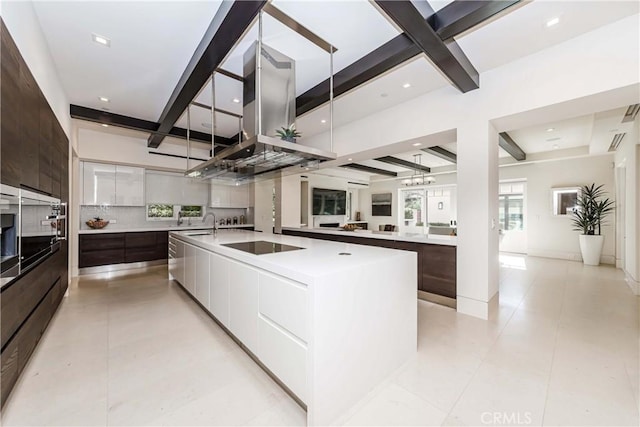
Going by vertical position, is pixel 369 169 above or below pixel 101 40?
below

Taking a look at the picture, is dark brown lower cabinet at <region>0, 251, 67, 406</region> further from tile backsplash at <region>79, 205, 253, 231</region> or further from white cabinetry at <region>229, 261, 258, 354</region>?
tile backsplash at <region>79, 205, 253, 231</region>

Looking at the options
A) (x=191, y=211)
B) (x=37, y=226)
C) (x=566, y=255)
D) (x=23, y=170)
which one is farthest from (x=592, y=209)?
(x=191, y=211)

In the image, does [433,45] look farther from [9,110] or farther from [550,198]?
[550,198]

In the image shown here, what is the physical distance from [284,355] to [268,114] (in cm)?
220

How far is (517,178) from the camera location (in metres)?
7.00

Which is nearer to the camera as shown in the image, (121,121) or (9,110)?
(9,110)

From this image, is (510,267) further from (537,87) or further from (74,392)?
(74,392)

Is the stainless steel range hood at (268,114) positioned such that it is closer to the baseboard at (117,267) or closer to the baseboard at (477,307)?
the baseboard at (477,307)

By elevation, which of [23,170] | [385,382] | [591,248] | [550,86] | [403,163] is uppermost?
[403,163]

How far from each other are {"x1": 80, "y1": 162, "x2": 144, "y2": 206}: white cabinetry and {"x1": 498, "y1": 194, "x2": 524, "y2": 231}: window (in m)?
9.16

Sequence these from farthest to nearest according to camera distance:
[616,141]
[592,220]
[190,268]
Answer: [592,220] < [616,141] < [190,268]

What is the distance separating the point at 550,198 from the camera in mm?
6477

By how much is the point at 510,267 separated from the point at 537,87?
4.22 meters

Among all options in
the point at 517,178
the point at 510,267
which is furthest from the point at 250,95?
the point at 517,178
